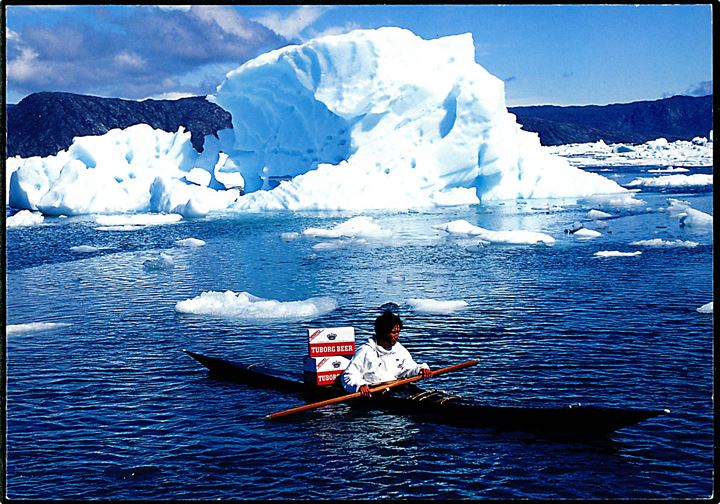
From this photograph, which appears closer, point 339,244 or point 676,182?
point 339,244

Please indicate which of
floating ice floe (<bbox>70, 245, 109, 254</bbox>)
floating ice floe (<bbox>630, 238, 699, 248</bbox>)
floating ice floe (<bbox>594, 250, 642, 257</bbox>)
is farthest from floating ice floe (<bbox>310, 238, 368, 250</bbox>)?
floating ice floe (<bbox>630, 238, 699, 248</bbox>)

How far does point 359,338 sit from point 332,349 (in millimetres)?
4226

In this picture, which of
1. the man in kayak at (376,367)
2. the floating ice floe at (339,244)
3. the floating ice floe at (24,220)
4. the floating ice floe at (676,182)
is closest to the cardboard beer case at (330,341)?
the man in kayak at (376,367)

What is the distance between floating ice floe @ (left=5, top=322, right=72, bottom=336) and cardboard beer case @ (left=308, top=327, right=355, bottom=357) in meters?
7.93

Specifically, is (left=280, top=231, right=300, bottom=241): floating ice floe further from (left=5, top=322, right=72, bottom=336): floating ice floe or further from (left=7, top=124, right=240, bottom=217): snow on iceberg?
(left=5, top=322, right=72, bottom=336): floating ice floe

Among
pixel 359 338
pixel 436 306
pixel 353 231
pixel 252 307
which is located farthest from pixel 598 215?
pixel 359 338

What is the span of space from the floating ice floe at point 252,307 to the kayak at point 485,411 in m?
5.67

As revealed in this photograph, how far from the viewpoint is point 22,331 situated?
58.5ft

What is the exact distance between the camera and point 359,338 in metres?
16.7

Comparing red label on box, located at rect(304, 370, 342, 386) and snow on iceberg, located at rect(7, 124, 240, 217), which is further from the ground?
snow on iceberg, located at rect(7, 124, 240, 217)

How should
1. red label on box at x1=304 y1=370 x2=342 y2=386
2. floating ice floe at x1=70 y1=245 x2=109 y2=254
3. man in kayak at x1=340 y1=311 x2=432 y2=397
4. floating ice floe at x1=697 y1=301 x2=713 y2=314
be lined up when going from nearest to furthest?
man in kayak at x1=340 y1=311 x2=432 y2=397
red label on box at x1=304 y1=370 x2=342 y2=386
floating ice floe at x1=697 y1=301 x2=713 y2=314
floating ice floe at x1=70 y1=245 x2=109 y2=254

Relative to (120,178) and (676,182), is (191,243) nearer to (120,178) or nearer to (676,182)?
(120,178)

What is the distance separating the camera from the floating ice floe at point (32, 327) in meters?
17.9

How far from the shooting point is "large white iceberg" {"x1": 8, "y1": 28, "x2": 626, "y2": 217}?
129ft
